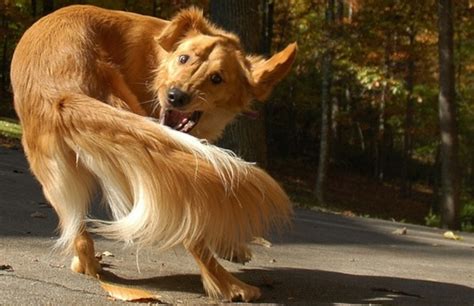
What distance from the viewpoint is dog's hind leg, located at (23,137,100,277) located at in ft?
12.8

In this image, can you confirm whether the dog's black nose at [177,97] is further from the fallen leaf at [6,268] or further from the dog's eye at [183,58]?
the fallen leaf at [6,268]

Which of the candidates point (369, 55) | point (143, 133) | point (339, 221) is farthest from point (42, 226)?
point (369, 55)

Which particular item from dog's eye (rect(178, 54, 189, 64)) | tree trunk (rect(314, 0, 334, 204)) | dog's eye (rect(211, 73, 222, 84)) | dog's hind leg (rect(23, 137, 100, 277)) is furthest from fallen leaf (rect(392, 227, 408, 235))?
tree trunk (rect(314, 0, 334, 204))

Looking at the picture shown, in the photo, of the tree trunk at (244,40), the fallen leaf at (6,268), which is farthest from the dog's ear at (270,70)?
the tree trunk at (244,40)

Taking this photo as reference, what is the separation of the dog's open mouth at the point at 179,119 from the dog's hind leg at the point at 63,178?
61 cm

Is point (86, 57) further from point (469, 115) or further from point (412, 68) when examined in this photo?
point (469, 115)

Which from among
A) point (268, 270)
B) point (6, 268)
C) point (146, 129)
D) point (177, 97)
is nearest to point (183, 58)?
point (177, 97)

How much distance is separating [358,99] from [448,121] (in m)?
17.3

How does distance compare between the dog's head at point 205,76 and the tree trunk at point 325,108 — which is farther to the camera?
the tree trunk at point 325,108

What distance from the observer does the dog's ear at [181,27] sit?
458 centimetres

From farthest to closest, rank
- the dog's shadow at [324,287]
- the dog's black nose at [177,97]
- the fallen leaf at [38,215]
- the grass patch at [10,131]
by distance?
the grass patch at [10,131] → the fallen leaf at [38,215] → the dog's shadow at [324,287] → the dog's black nose at [177,97]

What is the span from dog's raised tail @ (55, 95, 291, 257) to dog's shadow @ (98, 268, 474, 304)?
801mm

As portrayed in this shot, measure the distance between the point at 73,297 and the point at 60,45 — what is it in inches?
51.9

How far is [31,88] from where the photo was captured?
4086 mm
